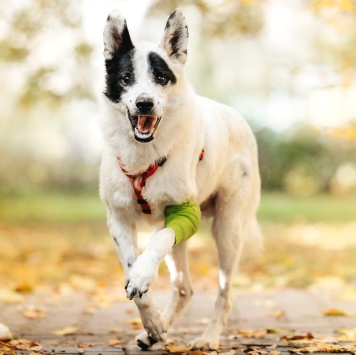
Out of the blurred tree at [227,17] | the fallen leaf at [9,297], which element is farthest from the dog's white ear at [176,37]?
the blurred tree at [227,17]

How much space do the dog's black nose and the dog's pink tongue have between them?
0.12 m

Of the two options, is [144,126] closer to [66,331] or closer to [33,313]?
[66,331]

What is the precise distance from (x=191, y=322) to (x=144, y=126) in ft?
6.99

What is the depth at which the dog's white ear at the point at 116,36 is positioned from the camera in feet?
12.7

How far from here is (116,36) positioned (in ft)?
12.9

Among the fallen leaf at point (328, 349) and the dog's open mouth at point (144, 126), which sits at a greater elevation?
the dog's open mouth at point (144, 126)

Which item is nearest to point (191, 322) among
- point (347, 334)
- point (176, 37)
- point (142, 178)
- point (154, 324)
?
point (347, 334)

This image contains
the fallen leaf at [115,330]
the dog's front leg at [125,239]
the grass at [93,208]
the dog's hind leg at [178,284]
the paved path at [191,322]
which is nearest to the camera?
the dog's front leg at [125,239]

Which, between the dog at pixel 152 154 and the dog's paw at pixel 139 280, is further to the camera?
the dog at pixel 152 154

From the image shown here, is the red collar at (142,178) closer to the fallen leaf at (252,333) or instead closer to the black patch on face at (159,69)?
the black patch on face at (159,69)

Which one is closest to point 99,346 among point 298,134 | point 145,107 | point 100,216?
point 145,107

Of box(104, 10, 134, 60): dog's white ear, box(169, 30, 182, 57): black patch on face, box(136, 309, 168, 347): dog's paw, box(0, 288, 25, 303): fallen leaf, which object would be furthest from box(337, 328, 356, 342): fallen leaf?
box(0, 288, 25, 303): fallen leaf

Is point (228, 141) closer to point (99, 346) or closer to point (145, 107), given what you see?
point (145, 107)

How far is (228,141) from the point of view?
4723mm
